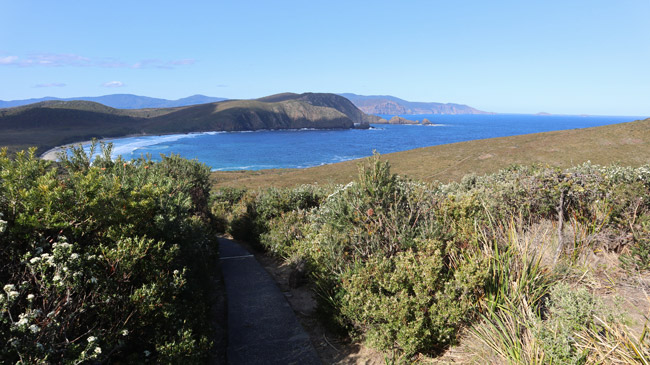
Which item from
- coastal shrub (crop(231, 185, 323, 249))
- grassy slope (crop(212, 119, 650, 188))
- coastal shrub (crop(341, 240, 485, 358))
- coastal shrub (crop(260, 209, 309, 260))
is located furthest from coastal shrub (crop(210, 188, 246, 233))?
grassy slope (crop(212, 119, 650, 188))

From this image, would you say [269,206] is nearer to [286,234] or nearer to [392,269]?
[286,234]

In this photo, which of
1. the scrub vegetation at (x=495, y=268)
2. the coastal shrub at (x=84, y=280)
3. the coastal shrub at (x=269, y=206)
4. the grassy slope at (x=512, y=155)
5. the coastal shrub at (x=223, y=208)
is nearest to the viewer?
the coastal shrub at (x=84, y=280)

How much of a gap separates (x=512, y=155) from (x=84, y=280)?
166ft

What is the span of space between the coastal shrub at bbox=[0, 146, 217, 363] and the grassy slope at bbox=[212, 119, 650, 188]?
34.8m

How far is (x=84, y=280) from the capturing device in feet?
12.1

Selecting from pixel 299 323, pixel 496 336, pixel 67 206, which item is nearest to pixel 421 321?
pixel 496 336

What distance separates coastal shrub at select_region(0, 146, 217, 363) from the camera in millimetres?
3092

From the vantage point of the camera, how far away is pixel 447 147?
183ft

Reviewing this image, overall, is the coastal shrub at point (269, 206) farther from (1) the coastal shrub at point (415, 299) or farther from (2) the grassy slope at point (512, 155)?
(2) the grassy slope at point (512, 155)

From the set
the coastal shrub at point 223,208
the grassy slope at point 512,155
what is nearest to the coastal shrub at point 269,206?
the coastal shrub at point 223,208

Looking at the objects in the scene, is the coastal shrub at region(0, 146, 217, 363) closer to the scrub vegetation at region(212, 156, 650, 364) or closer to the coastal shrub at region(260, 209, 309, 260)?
the scrub vegetation at region(212, 156, 650, 364)

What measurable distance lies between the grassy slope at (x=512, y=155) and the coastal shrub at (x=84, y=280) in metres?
34.8

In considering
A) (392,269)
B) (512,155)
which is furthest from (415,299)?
(512,155)

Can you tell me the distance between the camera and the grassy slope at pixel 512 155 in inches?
1559
